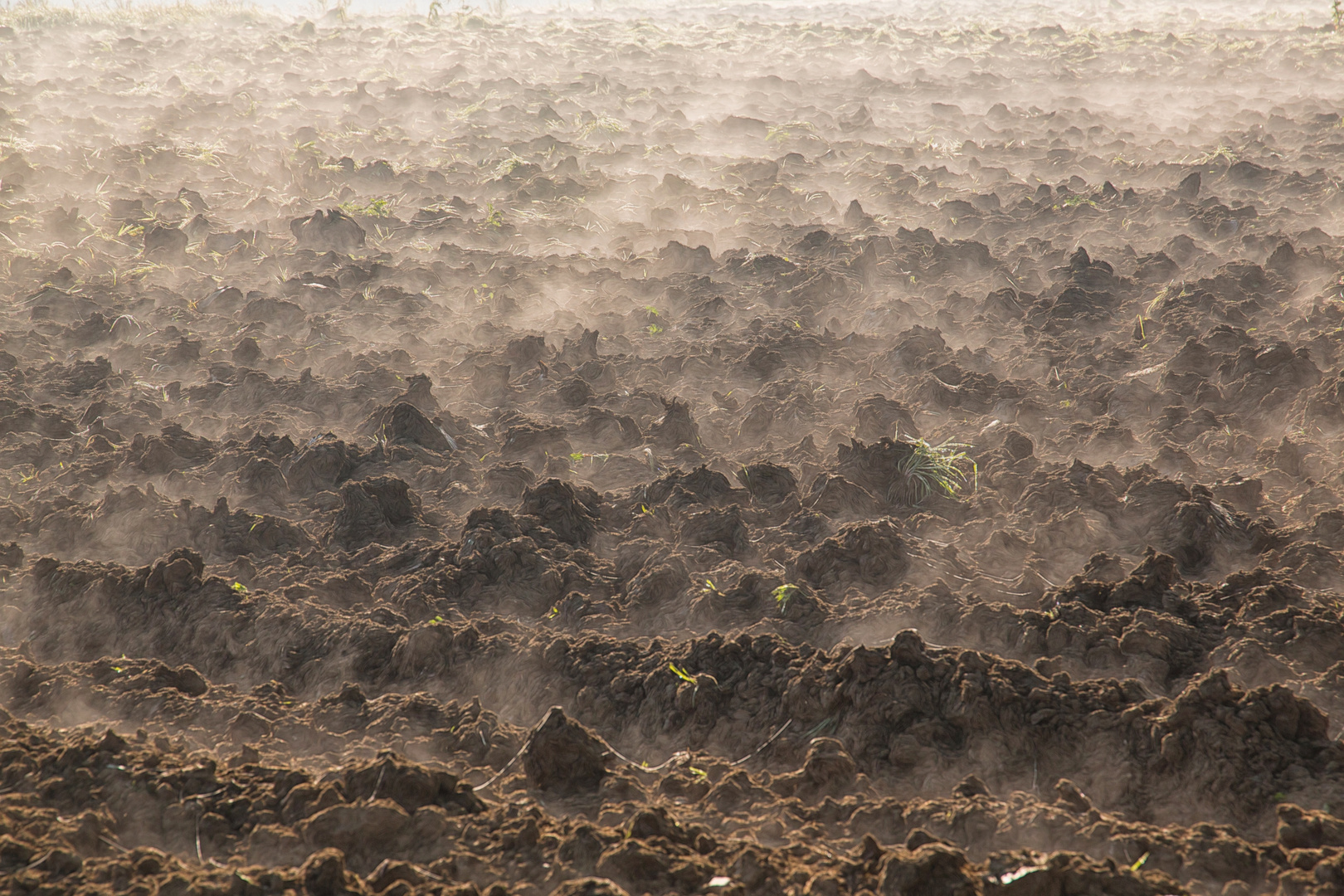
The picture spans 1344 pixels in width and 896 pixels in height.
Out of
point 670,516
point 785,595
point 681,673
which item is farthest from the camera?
point 670,516

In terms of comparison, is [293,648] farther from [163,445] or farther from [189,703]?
[163,445]

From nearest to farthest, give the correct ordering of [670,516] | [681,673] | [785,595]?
[681,673] < [785,595] < [670,516]

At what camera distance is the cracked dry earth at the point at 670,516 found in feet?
6.45

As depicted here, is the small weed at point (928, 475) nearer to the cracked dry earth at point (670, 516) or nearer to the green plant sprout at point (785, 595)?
the cracked dry earth at point (670, 516)

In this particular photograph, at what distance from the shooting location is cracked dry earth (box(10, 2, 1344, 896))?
1.97 metres

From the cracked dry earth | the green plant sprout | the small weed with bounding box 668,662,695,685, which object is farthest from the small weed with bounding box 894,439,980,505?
the small weed with bounding box 668,662,695,685

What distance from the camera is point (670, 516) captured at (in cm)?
329

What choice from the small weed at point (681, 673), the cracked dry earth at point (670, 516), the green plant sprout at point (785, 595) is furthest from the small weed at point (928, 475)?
the small weed at point (681, 673)

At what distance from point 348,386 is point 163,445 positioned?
86 cm

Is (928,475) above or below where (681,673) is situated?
above

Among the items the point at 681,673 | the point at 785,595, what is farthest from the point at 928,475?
the point at 681,673

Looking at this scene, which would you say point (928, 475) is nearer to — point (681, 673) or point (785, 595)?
point (785, 595)

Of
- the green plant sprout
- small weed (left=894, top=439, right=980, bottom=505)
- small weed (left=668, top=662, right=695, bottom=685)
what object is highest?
small weed (left=894, top=439, right=980, bottom=505)

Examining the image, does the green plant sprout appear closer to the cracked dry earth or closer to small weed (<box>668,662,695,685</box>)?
the cracked dry earth
